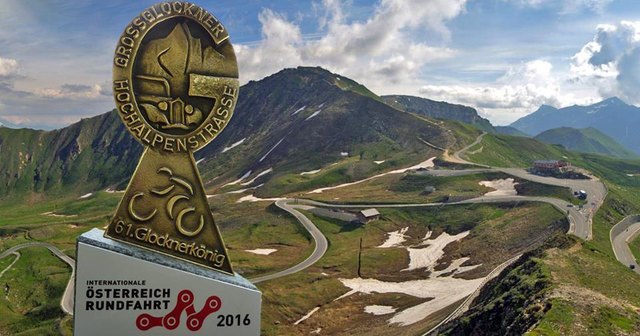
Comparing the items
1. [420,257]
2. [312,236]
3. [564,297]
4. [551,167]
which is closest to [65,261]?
[312,236]

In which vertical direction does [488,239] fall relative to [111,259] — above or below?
below

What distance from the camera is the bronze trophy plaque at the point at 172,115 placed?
2456cm

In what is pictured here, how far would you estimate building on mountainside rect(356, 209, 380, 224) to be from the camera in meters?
127

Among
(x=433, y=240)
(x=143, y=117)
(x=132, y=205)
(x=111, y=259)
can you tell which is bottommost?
(x=433, y=240)

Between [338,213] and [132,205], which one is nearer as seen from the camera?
[132,205]

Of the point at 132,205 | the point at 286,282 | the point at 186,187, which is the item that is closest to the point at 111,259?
the point at 132,205

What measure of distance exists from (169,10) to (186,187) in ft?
31.4

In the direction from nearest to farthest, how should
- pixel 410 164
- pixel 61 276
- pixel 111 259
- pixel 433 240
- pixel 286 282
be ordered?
pixel 111 259 → pixel 286 282 → pixel 61 276 → pixel 433 240 → pixel 410 164

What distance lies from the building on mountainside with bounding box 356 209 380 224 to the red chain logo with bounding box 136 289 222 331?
103895 mm

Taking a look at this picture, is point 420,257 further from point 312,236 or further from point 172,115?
point 172,115

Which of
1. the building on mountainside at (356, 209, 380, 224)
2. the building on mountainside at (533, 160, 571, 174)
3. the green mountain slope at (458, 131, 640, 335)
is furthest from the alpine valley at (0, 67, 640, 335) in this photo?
the building on mountainside at (533, 160, 571, 174)

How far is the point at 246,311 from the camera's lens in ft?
81.1

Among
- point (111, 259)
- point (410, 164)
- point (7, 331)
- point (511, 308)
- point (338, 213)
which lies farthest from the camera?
point (410, 164)

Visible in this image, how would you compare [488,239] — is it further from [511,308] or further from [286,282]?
[511,308]
